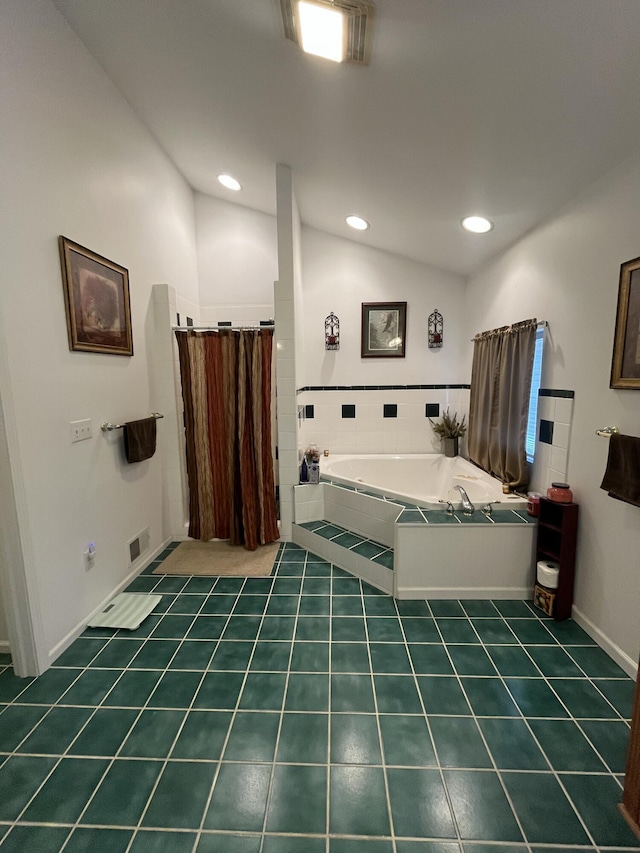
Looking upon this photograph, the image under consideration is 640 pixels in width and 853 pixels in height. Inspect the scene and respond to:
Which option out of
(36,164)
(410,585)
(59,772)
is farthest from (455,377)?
(59,772)

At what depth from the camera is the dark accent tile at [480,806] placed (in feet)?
3.53

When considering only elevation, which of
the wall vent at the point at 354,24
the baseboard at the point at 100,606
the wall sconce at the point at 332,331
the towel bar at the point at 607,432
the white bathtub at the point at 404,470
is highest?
the wall vent at the point at 354,24

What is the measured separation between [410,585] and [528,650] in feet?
2.14

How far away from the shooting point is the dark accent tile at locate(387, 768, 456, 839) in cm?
108

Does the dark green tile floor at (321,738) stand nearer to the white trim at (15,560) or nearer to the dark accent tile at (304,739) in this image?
the dark accent tile at (304,739)

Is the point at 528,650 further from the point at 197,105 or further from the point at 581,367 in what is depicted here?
the point at 197,105

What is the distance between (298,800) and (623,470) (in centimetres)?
179

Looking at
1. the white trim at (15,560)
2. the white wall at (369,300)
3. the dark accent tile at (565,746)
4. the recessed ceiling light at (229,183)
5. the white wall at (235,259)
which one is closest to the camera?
the dark accent tile at (565,746)

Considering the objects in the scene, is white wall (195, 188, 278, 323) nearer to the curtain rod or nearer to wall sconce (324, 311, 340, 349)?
wall sconce (324, 311, 340, 349)

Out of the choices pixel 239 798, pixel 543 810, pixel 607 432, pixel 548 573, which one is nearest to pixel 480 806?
pixel 543 810

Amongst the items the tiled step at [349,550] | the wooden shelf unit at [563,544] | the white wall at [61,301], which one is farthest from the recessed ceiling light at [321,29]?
Result: the tiled step at [349,550]

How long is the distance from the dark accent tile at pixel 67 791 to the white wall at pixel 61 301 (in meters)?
0.64

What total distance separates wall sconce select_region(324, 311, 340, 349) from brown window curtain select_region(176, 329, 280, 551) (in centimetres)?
107

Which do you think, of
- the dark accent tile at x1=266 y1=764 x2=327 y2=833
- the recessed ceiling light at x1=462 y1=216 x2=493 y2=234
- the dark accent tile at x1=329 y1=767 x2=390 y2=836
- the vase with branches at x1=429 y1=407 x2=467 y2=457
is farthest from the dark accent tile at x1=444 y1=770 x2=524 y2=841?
the recessed ceiling light at x1=462 y1=216 x2=493 y2=234
